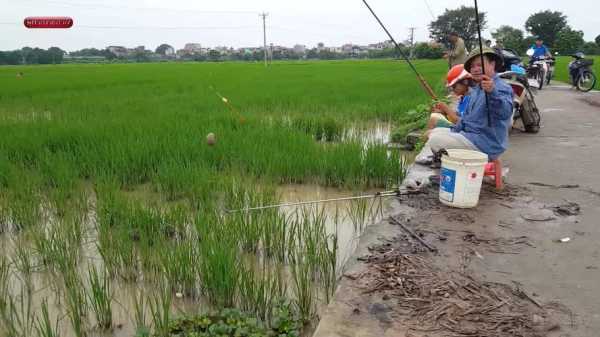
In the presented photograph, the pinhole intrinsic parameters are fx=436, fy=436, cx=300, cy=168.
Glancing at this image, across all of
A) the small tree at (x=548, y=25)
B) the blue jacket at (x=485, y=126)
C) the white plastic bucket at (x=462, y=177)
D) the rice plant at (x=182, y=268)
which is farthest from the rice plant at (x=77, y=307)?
the small tree at (x=548, y=25)

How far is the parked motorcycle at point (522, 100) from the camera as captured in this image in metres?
4.77

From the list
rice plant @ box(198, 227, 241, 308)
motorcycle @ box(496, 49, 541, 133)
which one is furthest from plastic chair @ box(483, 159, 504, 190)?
rice plant @ box(198, 227, 241, 308)

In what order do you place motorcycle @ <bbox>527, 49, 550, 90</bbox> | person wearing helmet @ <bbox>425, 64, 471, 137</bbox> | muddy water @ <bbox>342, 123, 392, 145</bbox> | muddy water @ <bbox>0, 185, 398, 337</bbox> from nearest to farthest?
1. muddy water @ <bbox>0, 185, 398, 337</bbox>
2. person wearing helmet @ <bbox>425, 64, 471, 137</bbox>
3. muddy water @ <bbox>342, 123, 392, 145</bbox>
4. motorcycle @ <bbox>527, 49, 550, 90</bbox>

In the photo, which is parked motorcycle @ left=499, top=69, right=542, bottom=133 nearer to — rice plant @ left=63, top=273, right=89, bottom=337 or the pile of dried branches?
the pile of dried branches

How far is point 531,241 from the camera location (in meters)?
2.33

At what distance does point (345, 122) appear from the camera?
6309 millimetres

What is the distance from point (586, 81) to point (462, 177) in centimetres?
862

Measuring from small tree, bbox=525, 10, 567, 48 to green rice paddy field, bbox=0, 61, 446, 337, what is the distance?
46222 millimetres

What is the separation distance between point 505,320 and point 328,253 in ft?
2.72

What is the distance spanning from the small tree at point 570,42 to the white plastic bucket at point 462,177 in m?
41.3

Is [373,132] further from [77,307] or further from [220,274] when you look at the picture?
[77,307]

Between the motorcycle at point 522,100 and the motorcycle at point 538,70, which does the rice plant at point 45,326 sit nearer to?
the motorcycle at point 522,100

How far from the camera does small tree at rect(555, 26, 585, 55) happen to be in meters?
37.7

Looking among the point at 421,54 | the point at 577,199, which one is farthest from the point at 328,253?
the point at 421,54
